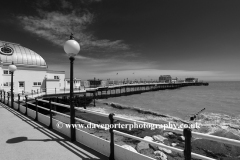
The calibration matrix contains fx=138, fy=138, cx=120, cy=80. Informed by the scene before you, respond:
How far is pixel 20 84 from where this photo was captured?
28.5 m

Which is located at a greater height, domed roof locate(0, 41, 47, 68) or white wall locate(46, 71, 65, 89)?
domed roof locate(0, 41, 47, 68)

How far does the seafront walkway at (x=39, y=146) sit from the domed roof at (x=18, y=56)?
32089 millimetres

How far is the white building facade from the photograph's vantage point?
2703 centimetres

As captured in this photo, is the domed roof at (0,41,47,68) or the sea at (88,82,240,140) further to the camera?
the domed roof at (0,41,47,68)

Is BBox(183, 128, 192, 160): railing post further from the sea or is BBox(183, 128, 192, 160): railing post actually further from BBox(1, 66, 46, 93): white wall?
BBox(1, 66, 46, 93): white wall

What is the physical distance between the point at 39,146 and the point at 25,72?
103ft

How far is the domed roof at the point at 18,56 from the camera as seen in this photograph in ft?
102

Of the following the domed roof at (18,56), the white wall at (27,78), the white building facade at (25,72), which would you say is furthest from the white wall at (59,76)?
the domed roof at (18,56)

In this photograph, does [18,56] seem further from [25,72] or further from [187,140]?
[187,140]

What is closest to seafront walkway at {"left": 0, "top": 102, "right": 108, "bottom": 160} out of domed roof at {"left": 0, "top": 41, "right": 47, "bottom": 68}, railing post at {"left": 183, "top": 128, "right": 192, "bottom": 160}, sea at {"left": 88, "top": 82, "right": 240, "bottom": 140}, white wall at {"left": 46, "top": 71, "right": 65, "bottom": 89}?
railing post at {"left": 183, "top": 128, "right": 192, "bottom": 160}

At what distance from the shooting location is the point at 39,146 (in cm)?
401

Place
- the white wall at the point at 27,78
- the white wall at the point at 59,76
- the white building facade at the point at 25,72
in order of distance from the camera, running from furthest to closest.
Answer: the white wall at the point at 59,76
the white wall at the point at 27,78
the white building facade at the point at 25,72

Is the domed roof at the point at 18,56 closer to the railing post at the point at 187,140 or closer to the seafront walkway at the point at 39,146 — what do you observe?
the seafront walkway at the point at 39,146

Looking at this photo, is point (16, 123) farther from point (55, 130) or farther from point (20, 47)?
point (20, 47)
